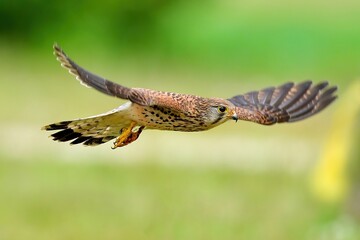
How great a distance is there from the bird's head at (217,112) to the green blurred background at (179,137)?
8.87 metres

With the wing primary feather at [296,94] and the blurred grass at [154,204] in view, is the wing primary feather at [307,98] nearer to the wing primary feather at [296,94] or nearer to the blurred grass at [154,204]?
the wing primary feather at [296,94]

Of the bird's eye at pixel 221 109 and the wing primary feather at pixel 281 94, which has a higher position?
the wing primary feather at pixel 281 94

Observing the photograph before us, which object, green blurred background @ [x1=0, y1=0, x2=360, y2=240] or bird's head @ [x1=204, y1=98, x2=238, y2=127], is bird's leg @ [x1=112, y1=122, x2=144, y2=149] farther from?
green blurred background @ [x1=0, y1=0, x2=360, y2=240]

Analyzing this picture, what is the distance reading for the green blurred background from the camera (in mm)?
16266

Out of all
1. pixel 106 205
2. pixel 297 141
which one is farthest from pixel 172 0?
pixel 106 205

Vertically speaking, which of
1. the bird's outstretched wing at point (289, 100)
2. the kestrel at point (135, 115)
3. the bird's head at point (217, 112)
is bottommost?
the kestrel at point (135, 115)

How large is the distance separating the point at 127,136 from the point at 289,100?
8.86 ft

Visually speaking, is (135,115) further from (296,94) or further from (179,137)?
(179,137)

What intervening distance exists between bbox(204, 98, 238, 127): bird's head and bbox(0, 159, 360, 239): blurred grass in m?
8.96

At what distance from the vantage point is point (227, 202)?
680 inches

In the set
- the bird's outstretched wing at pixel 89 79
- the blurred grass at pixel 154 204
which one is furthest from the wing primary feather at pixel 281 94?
the blurred grass at pixel 154 204

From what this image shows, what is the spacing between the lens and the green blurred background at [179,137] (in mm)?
16266

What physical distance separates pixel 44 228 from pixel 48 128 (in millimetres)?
10685

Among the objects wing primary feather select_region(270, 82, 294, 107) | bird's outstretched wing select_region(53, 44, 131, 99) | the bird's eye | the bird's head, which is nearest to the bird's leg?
bird's outstretched wing select_region(53, 44, 131, 99)
